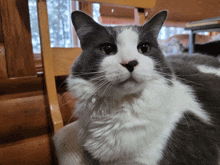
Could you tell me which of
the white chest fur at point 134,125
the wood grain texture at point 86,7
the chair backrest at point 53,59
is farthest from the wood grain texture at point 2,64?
the white chest fur at point 134,125

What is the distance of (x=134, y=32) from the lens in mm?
468

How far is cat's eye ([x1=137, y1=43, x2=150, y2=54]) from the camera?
475 mm

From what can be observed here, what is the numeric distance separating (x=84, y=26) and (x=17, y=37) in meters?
0.73

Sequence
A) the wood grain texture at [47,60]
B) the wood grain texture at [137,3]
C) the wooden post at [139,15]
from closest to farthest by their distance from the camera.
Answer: the wood grain texture at [47,60], the wood grain texture at [137,3], the wooden post at [139,15]

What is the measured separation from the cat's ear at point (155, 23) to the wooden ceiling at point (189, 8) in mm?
444

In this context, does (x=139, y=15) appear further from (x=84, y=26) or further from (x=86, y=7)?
(x=84, y=26)

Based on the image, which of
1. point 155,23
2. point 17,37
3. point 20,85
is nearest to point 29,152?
point 20,85

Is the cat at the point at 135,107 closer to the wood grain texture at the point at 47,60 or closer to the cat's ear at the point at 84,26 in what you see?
the cat's ear at the point at 84,26

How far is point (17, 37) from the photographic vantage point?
1008 mm

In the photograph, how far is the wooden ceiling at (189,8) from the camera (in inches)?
37.5

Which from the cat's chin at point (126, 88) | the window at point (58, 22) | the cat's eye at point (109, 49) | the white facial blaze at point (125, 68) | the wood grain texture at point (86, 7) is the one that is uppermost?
the wood grain texture at point (86, 7)

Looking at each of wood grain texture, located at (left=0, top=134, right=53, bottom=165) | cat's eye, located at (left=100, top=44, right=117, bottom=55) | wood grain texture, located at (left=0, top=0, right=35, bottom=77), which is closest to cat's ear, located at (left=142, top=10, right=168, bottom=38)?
cat's eye, located at (left=100, top=44, right=117, bottom=55)

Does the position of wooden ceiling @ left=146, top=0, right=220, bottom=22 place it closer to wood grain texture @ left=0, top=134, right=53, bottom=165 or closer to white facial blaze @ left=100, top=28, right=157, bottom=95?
white facial blaze @ left=100, top=28, right=157, bottom=95

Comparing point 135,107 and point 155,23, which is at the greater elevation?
point 155,23
